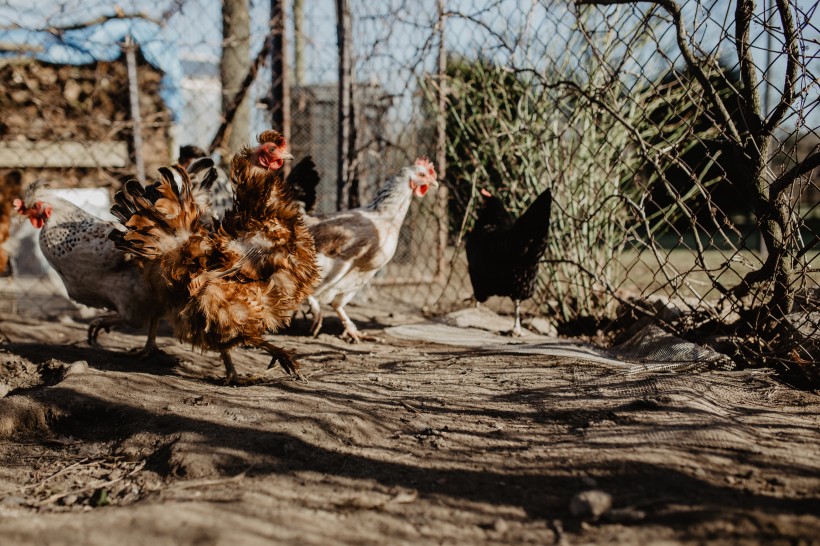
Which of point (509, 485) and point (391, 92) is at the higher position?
point (391, 92)

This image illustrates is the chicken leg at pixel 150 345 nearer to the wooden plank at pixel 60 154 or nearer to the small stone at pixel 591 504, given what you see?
the small stone at pixel 591 504

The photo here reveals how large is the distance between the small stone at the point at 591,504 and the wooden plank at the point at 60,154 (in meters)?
5.65

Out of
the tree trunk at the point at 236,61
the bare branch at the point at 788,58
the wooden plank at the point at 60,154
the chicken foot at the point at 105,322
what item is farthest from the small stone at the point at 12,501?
the wooden plank at the point at 60,154

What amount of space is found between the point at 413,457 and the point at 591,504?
594 millimetres

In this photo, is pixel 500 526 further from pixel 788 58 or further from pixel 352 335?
pixel 352 335

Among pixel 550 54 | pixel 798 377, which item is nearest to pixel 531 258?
pixel 550 54

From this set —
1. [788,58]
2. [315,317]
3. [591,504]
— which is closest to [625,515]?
[591,504]

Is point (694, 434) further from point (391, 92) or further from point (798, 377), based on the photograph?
point (391, 92)

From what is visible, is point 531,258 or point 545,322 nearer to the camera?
point 531,258

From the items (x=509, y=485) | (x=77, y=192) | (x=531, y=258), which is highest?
(x=77, y=192)

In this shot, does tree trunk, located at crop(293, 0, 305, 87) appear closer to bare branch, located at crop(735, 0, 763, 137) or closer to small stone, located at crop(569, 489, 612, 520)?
bare branch, located at crop(735, 0, 763, 137)

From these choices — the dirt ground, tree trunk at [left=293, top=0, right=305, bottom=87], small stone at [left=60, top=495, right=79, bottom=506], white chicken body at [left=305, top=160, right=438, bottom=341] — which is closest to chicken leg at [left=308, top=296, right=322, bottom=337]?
white chicken body at [left=305, top=160, right=438, bottom=341]

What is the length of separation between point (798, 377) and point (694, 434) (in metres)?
1.08

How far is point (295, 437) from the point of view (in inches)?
76.6
